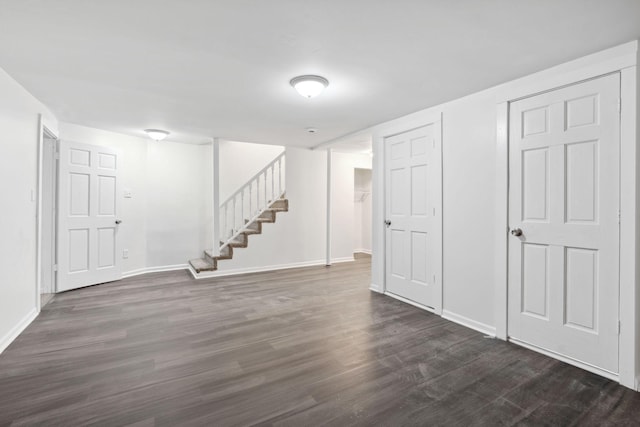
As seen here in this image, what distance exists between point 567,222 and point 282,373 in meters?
2.41

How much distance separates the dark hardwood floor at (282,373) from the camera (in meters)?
1.78

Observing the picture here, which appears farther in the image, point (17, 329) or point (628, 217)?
point (17, 329)

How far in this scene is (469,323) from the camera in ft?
10.1

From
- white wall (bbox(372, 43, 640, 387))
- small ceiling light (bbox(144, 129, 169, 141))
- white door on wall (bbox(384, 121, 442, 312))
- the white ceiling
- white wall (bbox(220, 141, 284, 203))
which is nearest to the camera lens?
the white ceiling

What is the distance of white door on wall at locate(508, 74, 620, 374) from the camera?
2.17 meters

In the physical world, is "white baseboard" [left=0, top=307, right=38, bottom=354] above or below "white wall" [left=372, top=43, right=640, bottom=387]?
below

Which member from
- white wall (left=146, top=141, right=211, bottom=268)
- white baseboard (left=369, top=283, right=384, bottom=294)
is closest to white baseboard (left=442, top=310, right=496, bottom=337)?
white baseboard (left=369, top=283, right=384, bottom=294)

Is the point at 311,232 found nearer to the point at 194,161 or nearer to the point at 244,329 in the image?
the point at 194,161

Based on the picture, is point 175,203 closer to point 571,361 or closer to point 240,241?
point 240,241

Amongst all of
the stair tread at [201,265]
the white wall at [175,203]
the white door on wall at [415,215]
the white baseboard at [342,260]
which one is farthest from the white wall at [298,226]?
the white door on wall at [415,215]

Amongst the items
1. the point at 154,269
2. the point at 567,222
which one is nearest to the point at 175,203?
the point at 154,269

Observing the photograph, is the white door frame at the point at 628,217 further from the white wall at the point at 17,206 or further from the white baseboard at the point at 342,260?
the white baseboard at the point at 342,260

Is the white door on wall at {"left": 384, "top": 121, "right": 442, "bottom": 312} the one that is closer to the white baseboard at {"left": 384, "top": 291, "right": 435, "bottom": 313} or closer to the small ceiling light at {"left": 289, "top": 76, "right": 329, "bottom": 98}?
the white baseboard at {"left": 384, "top": 291, "right": 435, "bottom": 313}

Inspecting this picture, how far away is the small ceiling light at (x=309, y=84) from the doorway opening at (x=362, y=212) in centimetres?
532
